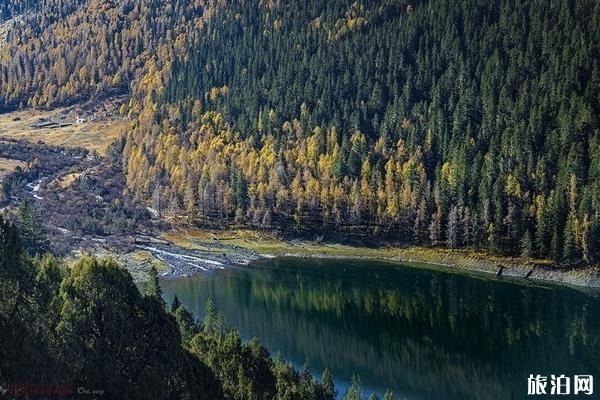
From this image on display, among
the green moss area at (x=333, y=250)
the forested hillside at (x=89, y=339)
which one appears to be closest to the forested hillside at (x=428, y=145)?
the green moss area at (x=333, y=250)

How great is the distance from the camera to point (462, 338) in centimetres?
8862

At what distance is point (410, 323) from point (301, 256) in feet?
159

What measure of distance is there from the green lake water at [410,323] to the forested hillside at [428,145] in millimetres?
18647

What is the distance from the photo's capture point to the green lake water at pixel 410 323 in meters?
76.4

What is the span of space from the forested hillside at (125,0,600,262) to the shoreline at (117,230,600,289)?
3.79m

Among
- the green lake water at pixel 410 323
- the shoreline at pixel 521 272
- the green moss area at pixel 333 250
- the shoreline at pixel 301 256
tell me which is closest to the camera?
the green lake water at pixel 410 323

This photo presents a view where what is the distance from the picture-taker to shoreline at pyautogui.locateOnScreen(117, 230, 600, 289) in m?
120

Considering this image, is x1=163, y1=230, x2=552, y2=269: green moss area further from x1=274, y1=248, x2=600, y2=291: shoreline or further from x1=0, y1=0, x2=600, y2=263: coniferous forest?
x1=0, y1=0, x2=600, y2=263: coniferous forest

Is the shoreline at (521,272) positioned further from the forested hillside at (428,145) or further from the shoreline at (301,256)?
the forested hillside at (428,145)

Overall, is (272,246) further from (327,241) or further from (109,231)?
(109,231)

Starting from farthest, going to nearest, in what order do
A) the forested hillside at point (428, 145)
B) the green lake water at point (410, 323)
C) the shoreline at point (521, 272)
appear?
the forested hillside at point (428, 145)
the shoreline at point (521, 272)
the green lake water at point (410, 323)

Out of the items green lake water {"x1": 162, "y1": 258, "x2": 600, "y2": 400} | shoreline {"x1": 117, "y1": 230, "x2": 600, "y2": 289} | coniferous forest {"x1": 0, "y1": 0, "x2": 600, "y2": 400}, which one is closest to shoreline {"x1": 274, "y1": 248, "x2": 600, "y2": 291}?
shoreline {"x1": 117, "y1": 230, "x2": 600, "y2": 289}

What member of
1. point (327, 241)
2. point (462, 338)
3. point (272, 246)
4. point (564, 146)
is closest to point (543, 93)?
point (564, 146)

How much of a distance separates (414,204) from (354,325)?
181ft
